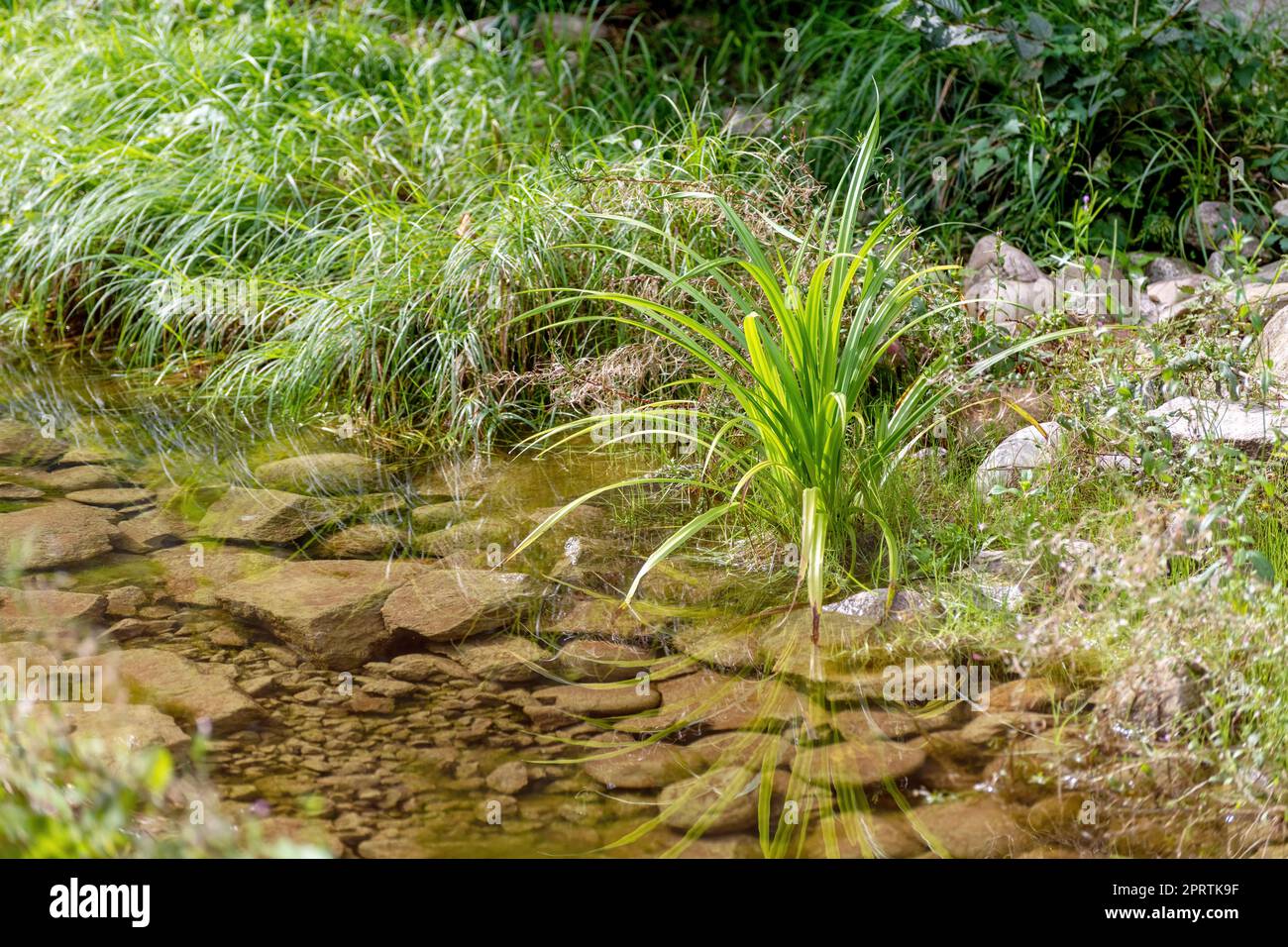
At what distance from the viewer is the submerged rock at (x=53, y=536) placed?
3234mm

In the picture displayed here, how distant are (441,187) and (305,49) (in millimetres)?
1335

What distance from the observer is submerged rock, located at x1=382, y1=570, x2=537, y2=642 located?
2885 millimetres

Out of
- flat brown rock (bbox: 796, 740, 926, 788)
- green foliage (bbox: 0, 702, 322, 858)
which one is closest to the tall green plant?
flat brown rock (bbox: 796, 740, 926, 788)

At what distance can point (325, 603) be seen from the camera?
2959mm

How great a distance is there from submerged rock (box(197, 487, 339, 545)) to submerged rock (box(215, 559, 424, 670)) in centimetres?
25

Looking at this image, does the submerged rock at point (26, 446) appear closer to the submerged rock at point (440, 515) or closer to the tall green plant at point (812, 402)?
the submerged rock at point (440, 515)

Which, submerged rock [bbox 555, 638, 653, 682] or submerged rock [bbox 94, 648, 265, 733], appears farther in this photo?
submerged rock [bbox 555, 638, 653, 682]

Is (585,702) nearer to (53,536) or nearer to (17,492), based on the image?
(53,536)

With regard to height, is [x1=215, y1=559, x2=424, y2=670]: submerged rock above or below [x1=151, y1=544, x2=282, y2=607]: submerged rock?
below

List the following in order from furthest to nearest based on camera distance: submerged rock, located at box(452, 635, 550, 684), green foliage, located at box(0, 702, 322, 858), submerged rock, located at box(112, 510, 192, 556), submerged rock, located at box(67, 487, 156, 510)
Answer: submerged rock, located at box(67, 487, 156, 510) < submerged rock, located at box(112, 510, 192, 556) < submerged rock, located at box(452, 635, 550, 684) < green foliage, located at box(0, 702, 322, 858)

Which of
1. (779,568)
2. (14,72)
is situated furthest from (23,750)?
(14,72)

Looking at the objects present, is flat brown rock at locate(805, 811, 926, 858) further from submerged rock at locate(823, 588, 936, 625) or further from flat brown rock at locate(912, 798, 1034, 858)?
submerged rock at locate(823, 588, 936, 625)

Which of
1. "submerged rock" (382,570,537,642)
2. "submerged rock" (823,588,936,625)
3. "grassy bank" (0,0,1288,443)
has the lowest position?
"submerged rock" (823,588,936,625)

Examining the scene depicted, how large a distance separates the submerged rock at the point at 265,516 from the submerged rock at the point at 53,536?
0.92ft
